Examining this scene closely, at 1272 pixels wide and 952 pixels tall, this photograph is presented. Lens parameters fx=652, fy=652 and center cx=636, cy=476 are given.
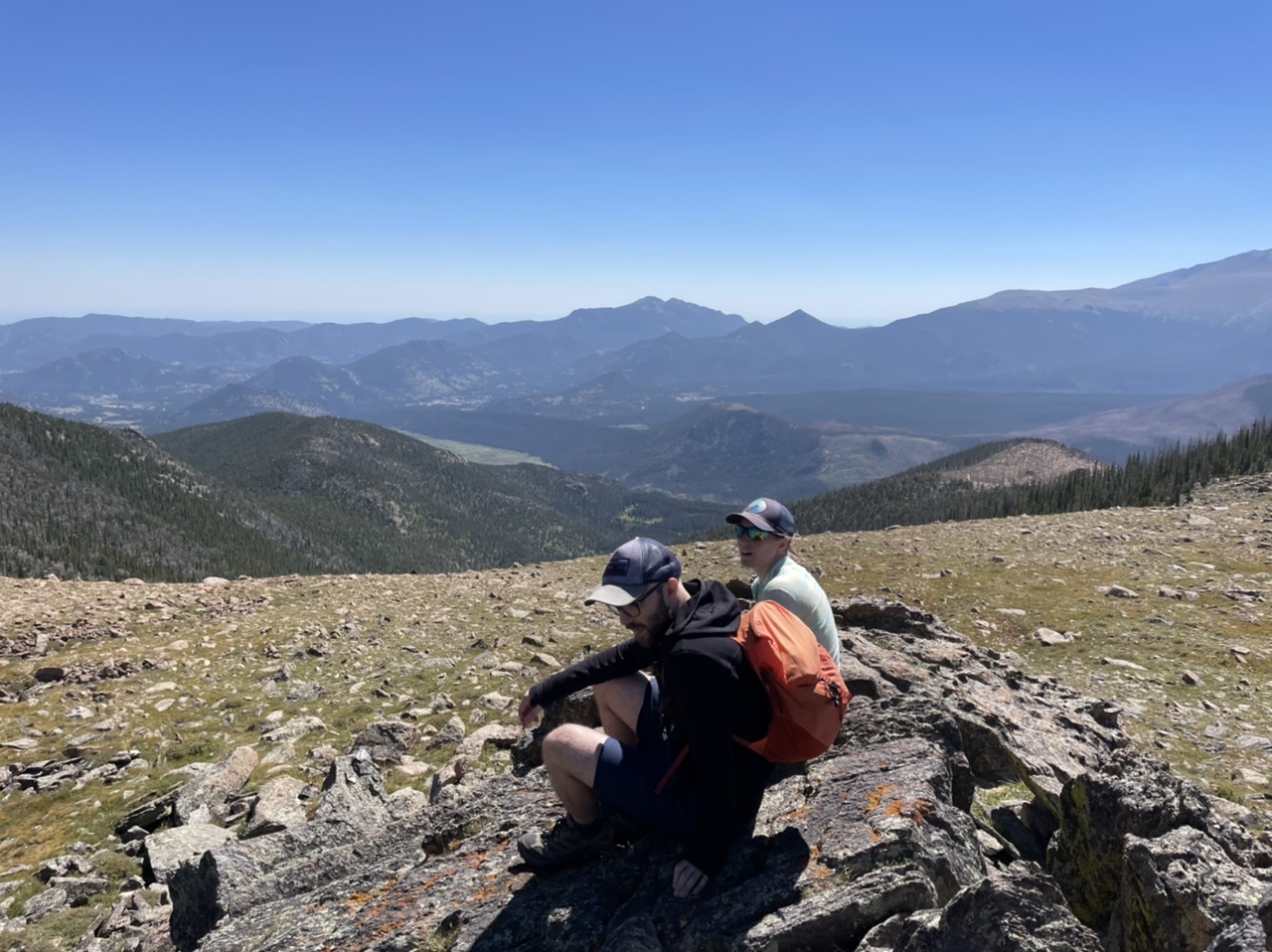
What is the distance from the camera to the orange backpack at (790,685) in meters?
4.95

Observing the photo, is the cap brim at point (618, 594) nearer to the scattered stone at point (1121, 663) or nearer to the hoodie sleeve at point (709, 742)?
the hoodie sleeve at point (709, 742)

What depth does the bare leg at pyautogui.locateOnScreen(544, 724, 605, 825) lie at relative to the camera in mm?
5789

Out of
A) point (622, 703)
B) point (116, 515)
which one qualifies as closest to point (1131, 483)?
point (622, 703)


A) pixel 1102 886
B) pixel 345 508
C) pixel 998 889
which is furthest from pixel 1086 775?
pixel 345 508

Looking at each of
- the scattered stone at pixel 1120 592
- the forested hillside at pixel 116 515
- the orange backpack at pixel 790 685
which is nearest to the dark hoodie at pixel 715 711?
the orange backpack at pixel 790 685

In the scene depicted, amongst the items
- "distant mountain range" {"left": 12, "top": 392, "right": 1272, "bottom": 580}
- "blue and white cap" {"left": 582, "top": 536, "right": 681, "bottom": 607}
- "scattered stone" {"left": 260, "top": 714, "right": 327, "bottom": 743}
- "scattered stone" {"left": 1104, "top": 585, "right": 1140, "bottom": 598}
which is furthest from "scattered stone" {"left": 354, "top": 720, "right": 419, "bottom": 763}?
"distant mountain range" {"left": 12, "top": 392, "right": 1272, "bottom": 580}

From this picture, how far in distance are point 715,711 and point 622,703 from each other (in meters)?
1.44

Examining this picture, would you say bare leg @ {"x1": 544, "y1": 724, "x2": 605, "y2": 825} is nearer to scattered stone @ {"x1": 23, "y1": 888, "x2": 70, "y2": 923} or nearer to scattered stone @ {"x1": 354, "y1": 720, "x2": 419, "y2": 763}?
scattered stone @ {"x1": 354, "y1": 720, "x2": 419, "y2": 763}

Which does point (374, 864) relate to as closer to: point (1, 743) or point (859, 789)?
point (859, 789)

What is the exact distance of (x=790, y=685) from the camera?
4938mm

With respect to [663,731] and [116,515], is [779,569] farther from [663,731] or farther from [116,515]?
[116,515]

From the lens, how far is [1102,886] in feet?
18.1

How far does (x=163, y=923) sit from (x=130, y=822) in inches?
125

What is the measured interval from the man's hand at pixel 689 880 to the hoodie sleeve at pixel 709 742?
43mm
